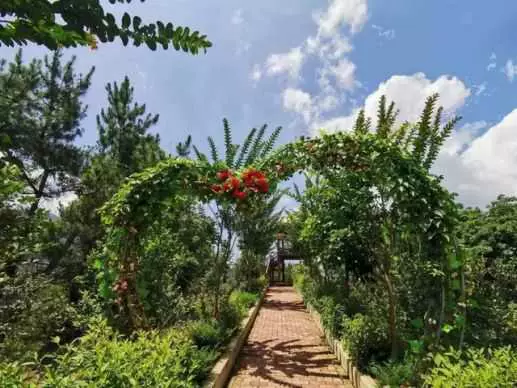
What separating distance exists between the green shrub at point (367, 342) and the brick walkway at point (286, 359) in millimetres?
390

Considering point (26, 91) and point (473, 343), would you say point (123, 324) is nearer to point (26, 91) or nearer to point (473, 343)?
point (473, 343)

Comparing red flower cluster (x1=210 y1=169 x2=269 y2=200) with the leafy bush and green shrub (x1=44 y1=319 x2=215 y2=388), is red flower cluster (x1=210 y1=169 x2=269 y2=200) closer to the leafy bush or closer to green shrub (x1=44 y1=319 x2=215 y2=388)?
green shrub (x1=44 y1=319 x2=215 y2=388)

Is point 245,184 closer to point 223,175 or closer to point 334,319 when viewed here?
point 223,175

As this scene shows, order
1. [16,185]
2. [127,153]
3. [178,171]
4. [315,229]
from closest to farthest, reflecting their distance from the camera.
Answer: [16,185]
[178,171]
[315,229]
[127,153]

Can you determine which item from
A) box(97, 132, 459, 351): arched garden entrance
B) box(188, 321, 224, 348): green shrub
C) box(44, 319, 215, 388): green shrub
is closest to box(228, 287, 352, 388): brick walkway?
box(188, 321, 224, 348): green shrub

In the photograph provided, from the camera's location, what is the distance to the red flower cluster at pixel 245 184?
4484 mm

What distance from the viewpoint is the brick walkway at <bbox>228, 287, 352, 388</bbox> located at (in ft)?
15.5

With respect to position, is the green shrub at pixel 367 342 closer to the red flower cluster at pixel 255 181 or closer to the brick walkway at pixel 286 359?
the brick walkway at pixel 286 359

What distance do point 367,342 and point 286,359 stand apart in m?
1.60

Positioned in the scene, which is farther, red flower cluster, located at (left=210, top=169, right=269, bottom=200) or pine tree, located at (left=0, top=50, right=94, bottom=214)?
pine tree, located at (left=0, top=50, right=94, bottom=214)

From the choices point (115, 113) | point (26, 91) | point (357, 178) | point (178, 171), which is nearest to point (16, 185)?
point (178, 171)

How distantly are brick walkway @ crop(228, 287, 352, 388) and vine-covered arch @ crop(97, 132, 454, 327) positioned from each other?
1.80m

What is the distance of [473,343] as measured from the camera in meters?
3.92

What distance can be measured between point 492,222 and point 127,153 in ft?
38.6
